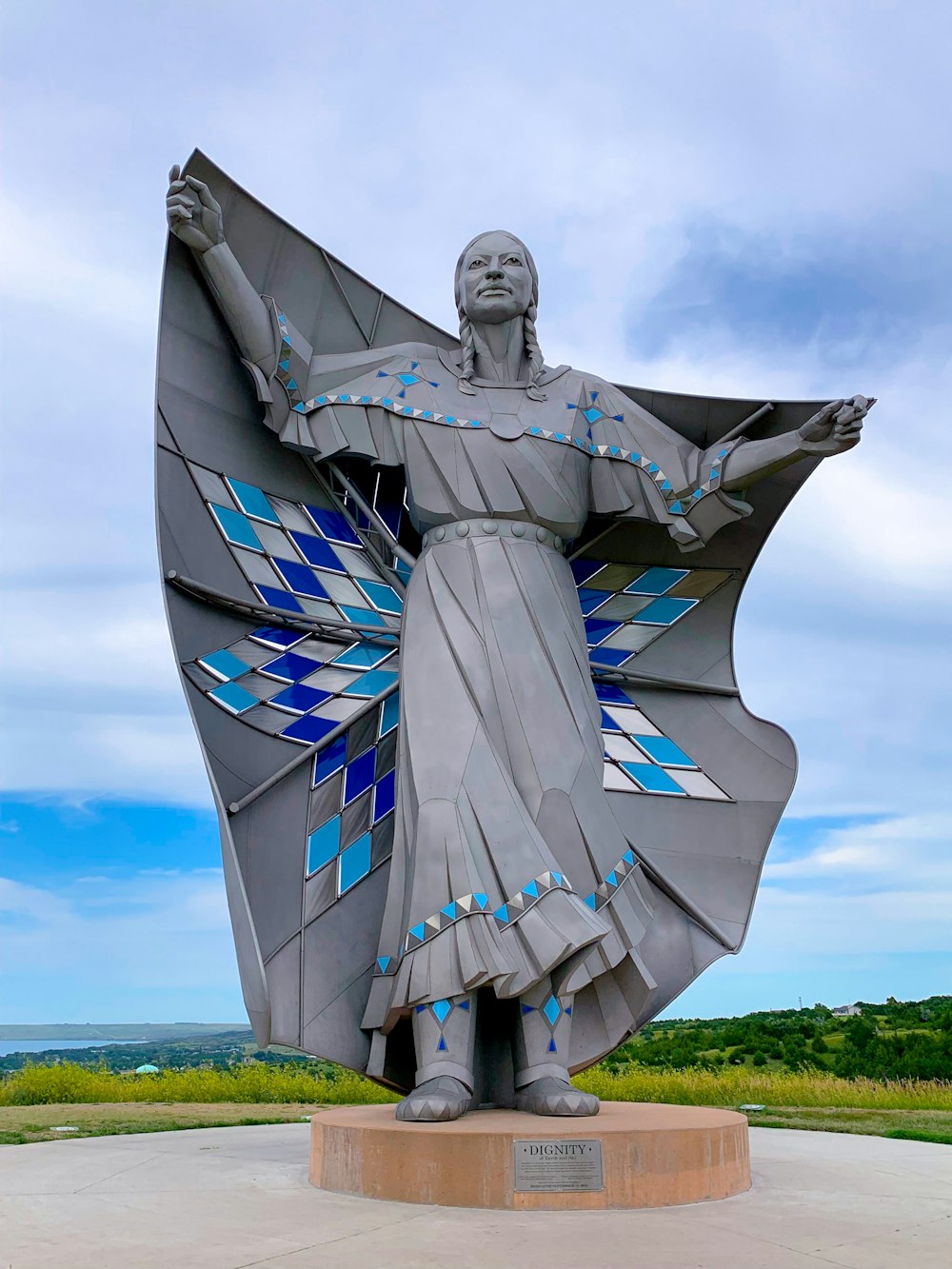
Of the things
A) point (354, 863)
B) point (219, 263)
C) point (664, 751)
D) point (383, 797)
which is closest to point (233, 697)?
point (383, 797)

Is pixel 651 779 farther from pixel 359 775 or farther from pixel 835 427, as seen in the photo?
pixel 835 427

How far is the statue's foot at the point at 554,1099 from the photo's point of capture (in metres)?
6.86

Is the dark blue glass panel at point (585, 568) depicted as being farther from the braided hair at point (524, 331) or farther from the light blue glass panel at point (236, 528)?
the light blue glass panel at point (236, 528)

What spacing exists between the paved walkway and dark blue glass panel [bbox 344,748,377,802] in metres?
2.57

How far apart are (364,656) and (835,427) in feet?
12.9

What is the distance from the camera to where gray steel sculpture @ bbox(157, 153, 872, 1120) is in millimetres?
7398

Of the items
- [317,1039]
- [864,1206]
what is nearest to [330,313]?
[317,1039]

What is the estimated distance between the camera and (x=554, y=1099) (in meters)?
6.89

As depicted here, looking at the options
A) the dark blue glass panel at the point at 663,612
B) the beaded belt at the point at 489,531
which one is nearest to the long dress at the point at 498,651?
the beaded belt at the point at 489,531

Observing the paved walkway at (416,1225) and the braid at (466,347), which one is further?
the braid at (466,347)

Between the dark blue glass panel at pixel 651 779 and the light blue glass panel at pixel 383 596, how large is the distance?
2.25 metres

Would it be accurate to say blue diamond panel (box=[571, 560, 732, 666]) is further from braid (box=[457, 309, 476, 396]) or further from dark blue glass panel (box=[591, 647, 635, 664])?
braid (box=[457, 309, 476, 396])

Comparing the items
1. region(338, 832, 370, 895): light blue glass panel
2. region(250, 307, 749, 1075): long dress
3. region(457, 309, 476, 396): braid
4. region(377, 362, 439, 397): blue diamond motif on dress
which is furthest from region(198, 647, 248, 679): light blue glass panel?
region(457, 309, 476, 396): braid

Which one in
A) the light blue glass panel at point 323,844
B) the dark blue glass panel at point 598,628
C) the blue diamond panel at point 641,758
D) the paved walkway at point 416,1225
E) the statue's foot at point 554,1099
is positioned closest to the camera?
the paved walkway at point 416,1225
